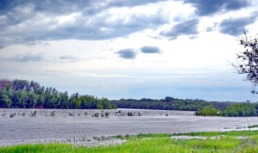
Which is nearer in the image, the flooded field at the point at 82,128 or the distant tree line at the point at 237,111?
the flooded field at the point at 82,128

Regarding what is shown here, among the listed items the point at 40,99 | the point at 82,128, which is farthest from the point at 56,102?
the point at 82,128

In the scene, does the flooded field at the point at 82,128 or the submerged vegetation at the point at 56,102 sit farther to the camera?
the submerged vegetation at the point at 56,102

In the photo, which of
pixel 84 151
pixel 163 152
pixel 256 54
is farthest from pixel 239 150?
pixel 84 151

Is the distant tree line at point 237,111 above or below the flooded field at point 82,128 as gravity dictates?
above

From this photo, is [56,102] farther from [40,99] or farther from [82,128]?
[82,128]

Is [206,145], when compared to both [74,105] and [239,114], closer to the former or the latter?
[239,114]

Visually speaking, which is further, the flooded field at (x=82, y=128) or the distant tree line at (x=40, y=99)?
the distant tree line at (x=40, y=99)

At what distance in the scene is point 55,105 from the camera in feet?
493

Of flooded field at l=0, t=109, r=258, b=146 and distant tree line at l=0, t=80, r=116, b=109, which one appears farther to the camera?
distant tree line at l=0, t=80, r=116, b=109

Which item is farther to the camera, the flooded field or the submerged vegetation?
the submerged vegetation

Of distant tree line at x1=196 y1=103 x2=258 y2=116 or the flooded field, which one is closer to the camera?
the flooded field

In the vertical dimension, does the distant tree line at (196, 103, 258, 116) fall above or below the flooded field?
above

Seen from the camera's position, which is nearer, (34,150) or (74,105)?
(34,150)

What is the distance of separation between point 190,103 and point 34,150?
16423 centimetres
